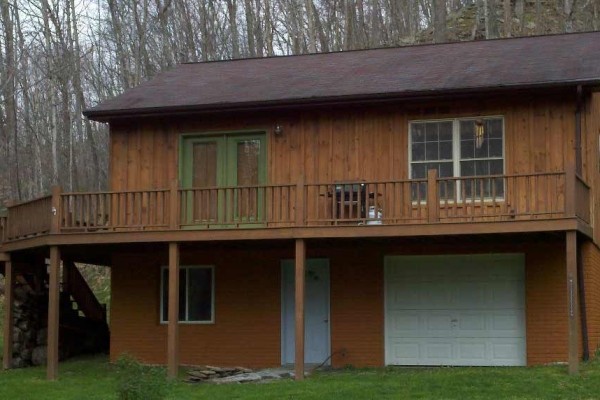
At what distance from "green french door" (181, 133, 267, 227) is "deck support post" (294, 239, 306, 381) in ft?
6.01

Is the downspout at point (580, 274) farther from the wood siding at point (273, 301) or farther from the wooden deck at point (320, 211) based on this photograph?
the wooden deck at point (320, 211)

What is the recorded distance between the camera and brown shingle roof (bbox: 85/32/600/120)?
17.8m

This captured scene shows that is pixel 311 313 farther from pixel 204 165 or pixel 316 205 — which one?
pixel 204 165

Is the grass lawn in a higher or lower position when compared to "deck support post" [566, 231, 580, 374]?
lower

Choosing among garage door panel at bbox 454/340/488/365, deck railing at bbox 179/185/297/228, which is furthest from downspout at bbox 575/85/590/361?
deck railing at bbox 179/185/297/228

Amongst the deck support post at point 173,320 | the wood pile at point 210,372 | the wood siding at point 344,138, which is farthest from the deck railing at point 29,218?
the wood pile at point 210,372

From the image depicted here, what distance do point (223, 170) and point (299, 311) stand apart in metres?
4.23

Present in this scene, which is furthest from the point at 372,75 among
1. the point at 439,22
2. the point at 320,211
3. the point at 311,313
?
the point at 439,22

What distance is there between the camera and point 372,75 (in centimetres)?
1988

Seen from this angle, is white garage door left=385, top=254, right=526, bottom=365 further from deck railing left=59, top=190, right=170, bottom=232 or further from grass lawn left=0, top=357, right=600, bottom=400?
deck railing left=59, top=190, right=170, bottom=232

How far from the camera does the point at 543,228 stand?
51.4 feet

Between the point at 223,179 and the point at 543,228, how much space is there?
22.4 feet

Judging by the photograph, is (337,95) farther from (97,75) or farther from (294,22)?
(97,75)

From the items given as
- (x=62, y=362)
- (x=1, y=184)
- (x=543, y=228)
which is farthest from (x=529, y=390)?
(x=1, y=184)
